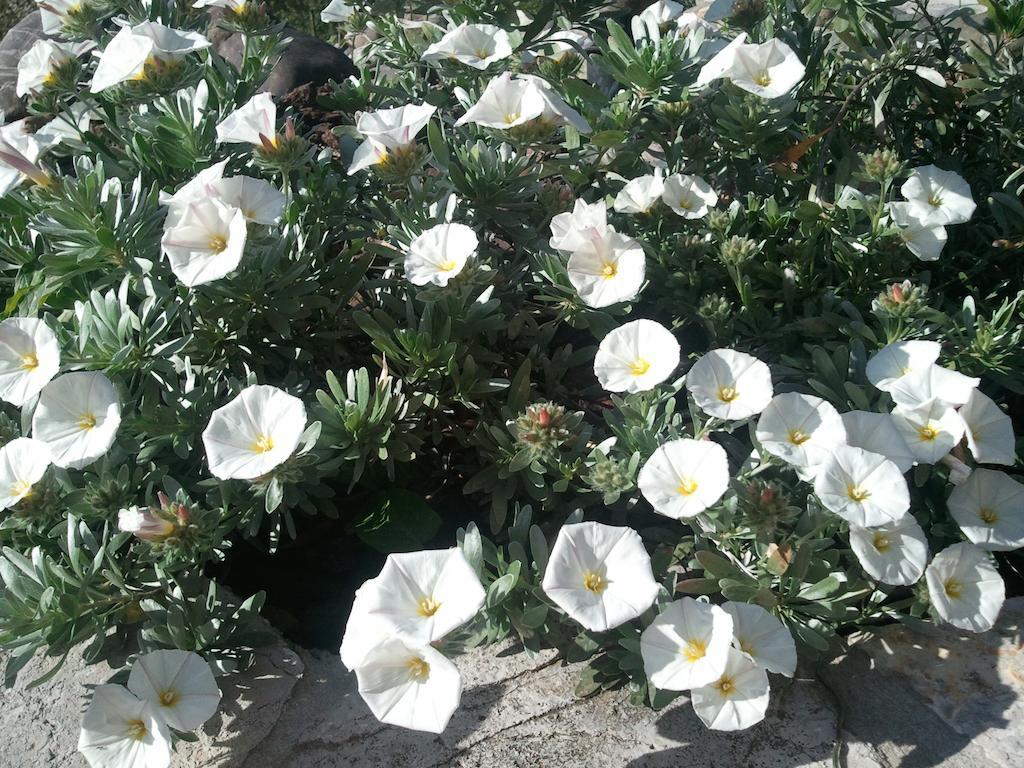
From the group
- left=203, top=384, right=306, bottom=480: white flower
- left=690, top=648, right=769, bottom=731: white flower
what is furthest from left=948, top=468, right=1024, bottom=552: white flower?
left=203, top=384, right=306, bottom=480: white flower

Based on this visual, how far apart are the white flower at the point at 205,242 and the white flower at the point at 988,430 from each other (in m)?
1.46

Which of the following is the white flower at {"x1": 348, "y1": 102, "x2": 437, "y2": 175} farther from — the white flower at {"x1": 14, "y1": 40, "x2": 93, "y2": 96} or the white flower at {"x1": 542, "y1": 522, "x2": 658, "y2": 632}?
the white flower at {"x1": 542, "y1": 522, "x2": 658, "y2": 632}

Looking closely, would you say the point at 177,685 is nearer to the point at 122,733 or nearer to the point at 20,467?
the point at 122,733

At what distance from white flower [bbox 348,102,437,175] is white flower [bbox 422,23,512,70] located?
28 cm

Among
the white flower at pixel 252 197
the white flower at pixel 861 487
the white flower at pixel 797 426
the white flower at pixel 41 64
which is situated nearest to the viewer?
the white flower at pixel 861 487

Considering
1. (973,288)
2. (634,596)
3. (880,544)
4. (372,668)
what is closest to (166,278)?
(372,668)

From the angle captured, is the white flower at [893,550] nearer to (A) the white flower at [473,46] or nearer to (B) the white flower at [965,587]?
(B) the white flower at [965,587]

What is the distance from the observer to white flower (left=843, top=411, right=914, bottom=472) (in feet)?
5.48

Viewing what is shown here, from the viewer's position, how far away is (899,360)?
6.10 feet

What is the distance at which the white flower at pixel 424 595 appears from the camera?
1.48 m

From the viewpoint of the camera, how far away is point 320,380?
7.52ft

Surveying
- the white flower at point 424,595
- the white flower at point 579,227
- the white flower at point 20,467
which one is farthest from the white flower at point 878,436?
the white flower at point 20,467

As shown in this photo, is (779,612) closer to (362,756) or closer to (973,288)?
(362,756)

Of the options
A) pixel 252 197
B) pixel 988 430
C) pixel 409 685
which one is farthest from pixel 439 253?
pixel 988 430
